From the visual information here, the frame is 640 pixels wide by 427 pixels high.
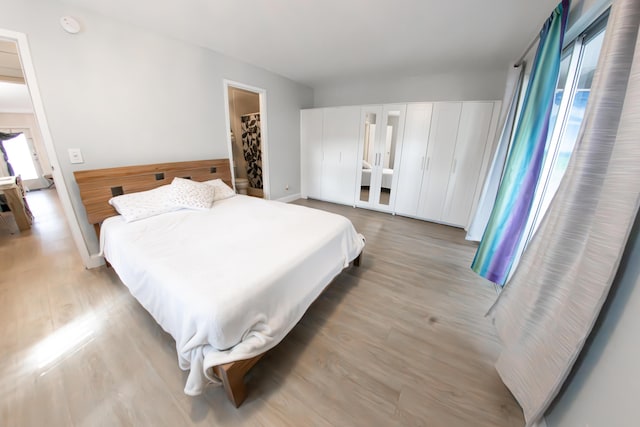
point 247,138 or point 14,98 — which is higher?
point 14,98

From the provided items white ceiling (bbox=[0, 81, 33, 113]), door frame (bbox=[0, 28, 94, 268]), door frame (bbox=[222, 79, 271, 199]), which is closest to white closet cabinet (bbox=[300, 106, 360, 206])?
door frame (bbox=[222, 79, 271, 199])

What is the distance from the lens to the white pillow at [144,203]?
6.69ft

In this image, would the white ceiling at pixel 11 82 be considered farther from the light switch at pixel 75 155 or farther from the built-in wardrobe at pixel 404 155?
the built-in wardrobe at pixel 404 155

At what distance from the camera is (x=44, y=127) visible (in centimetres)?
190

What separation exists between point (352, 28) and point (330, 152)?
2286mm

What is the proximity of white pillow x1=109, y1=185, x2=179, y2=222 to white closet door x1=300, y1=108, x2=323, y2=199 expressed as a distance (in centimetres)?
285

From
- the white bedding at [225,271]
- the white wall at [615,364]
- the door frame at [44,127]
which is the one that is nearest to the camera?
the white wall at [615,364]

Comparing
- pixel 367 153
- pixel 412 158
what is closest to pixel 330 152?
pixel 367 153

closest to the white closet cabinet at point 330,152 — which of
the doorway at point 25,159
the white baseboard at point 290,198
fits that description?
the white baseboard at point 290,198

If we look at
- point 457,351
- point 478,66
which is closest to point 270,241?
point 457,351

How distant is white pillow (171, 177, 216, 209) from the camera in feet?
7.64

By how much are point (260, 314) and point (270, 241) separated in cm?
57

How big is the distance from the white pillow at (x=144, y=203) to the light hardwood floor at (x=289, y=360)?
0.68 metres

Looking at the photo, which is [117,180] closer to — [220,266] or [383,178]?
[220,266]
